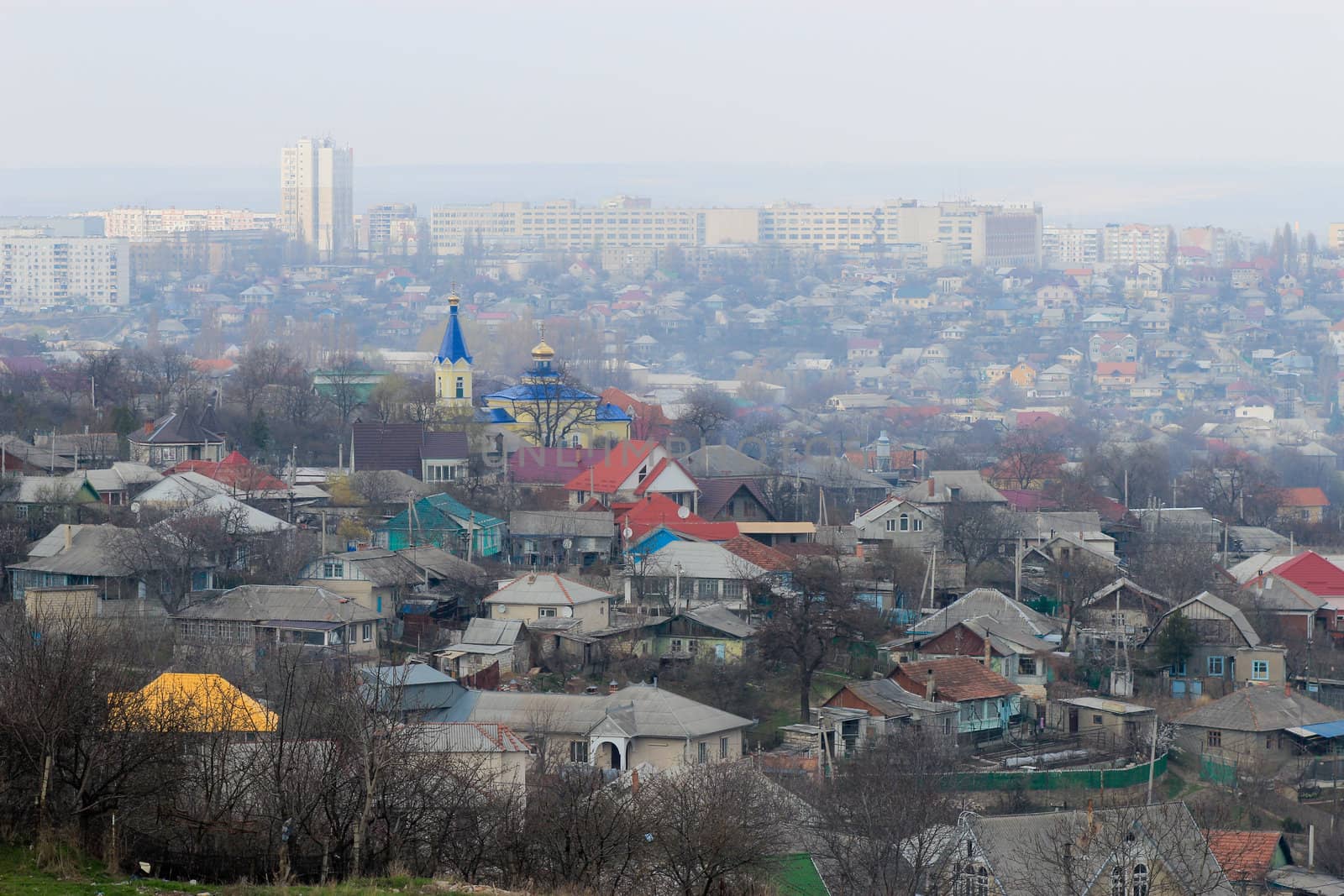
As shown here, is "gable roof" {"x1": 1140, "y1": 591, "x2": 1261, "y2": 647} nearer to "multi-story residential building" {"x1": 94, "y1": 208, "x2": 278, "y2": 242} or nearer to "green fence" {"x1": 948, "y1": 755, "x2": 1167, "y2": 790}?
"green fence" {"x1": 948, "y1": 755, "x2": 1167, "y2": 790}

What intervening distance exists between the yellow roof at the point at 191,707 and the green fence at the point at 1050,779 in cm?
464

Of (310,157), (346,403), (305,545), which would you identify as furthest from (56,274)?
(305,545)

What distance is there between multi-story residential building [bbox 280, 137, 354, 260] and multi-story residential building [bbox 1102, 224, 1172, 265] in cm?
3798

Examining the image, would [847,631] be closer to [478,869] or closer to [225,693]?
[225,693]

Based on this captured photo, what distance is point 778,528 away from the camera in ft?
71.9

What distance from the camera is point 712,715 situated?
48.3ft

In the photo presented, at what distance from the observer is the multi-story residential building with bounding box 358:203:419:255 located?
112125 millimetres

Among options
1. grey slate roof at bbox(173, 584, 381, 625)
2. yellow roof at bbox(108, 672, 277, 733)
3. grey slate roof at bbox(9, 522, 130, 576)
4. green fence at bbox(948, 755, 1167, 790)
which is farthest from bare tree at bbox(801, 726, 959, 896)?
grey slate roof at bbox(9, 522, 130, 576)

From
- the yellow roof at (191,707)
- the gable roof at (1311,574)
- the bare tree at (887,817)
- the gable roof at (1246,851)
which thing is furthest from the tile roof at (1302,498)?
the yellow roof at (191,707)

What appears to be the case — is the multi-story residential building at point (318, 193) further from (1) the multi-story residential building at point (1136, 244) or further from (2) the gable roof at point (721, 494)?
(2) the gable roof at point (721, 494)

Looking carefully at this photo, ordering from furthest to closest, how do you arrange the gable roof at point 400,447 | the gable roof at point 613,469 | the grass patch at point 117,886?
the gable roof at point 400,447, the gable roof at point 613,469, the grass patch at point 117,886

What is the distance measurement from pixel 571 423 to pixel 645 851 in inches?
758

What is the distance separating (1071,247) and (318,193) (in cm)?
3960

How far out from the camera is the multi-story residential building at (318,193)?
117 m
